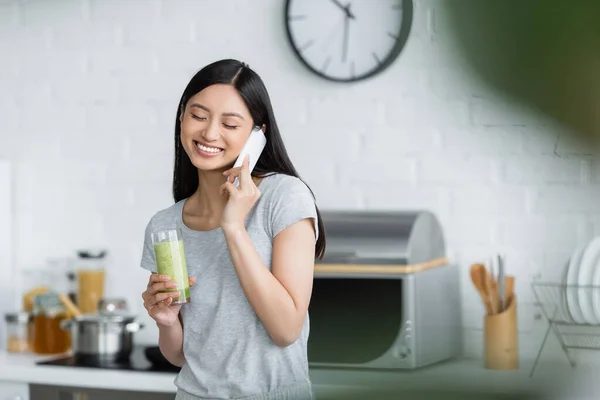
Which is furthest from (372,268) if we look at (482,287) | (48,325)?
(482,287)

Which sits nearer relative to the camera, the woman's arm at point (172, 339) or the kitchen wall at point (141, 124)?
the woman's arm at point (172, 339)

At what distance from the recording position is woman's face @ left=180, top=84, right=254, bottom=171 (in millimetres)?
1361

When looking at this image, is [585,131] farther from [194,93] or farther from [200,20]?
[200,20]

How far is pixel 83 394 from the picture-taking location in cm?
239

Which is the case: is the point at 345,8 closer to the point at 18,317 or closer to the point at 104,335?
the point at 104,335

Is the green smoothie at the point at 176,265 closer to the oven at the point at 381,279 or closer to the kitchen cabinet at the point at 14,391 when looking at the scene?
the oven at the point at 381,279

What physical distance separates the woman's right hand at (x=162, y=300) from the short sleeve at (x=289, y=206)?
15 cm

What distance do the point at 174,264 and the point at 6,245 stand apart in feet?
5.71

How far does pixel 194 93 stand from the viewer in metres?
1.41

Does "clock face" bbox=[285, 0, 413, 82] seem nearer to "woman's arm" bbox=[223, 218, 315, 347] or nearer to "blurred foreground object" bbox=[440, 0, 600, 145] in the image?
"woman's arm" bbox=[223, 218, 315, 347]

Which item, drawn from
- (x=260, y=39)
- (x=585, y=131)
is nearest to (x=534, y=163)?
(x=585, y=131)

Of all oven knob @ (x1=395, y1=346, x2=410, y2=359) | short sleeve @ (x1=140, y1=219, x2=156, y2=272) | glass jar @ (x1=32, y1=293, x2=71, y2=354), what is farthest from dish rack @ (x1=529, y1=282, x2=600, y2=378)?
glass jar @ (x1=32, y1=293, x2=71, y2=354)

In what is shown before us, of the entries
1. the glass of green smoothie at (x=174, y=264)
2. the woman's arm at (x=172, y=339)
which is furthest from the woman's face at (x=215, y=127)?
the woman's arm at (x=172, y=339)

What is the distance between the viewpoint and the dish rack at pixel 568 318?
0.19 meters
